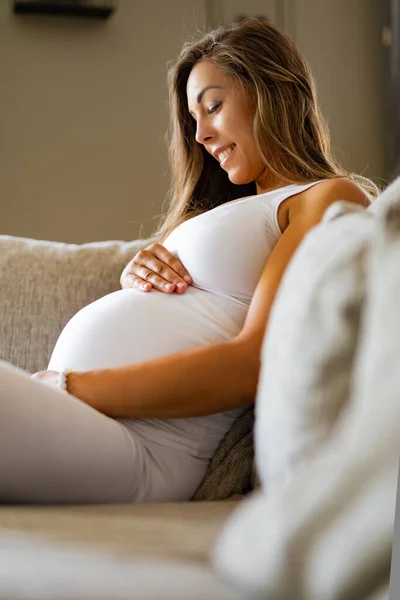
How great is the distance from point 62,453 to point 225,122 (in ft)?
1.37

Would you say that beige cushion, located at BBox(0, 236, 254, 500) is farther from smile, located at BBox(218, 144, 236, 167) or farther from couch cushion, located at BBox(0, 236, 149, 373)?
smile, located at BBox(218, 144, 236, 167)

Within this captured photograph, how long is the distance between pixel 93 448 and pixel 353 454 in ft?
1.21

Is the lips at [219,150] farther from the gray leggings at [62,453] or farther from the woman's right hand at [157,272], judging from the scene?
the gray leggings at [62,453]

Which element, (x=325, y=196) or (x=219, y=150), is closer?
(x=325, y=196)

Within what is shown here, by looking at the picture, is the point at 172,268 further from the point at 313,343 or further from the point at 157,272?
the point at 313,343

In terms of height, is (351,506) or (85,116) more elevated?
(85,116)

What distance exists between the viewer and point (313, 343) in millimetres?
312

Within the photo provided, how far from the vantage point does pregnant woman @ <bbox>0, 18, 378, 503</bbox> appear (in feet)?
1.93

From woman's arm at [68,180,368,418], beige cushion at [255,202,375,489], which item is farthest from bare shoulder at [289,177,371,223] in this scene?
beige cushion at [255,202,375,489]

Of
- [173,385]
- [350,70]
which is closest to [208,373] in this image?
[173,385]

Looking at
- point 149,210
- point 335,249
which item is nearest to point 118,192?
point 149,210

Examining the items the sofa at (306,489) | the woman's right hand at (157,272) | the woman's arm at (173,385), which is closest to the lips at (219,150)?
the woman's right hand at (157,272)

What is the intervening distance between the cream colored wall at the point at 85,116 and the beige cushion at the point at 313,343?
0.47m

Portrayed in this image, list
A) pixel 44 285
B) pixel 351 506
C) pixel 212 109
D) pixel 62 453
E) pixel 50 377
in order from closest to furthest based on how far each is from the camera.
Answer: pixel 351 506 → pixel 62 453 → pixel 50 377 → pixel 212 109 → pixel 44 285
